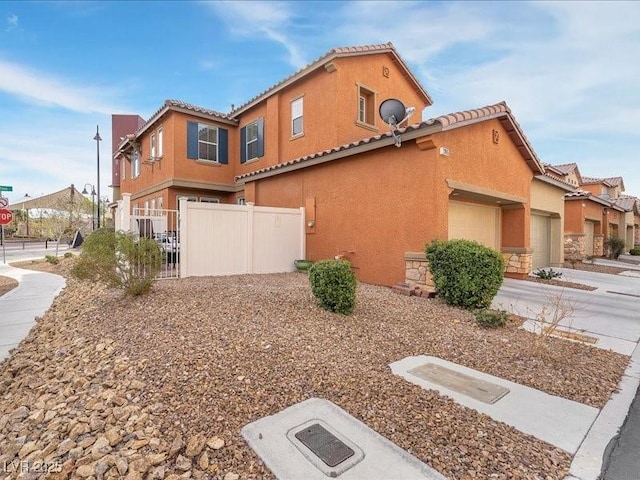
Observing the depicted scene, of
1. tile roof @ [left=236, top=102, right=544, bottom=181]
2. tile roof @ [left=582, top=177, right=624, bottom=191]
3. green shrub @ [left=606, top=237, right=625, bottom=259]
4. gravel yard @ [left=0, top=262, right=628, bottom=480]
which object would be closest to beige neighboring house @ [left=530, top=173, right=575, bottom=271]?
tile roof @ [left=236, top=102, right=544, bottom=181]

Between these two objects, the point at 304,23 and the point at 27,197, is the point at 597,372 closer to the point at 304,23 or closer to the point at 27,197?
the point at 304,23

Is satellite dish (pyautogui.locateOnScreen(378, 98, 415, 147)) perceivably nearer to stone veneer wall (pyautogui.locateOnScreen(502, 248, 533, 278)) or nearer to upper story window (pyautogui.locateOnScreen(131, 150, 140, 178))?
stone veneer wall (pyautogui.locateOnScreen(502, 248, 533, 278))

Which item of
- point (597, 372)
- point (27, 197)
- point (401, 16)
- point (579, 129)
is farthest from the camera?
point (27, 197)

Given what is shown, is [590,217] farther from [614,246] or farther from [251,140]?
[251,140]

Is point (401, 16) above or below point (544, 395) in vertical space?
above

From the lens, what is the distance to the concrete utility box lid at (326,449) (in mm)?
2270

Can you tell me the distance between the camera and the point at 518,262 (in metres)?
11.3

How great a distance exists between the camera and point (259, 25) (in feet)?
34.5

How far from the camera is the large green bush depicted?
6078 millimetres

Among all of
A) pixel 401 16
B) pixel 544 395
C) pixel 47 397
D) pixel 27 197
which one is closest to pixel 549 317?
pixel 544 395

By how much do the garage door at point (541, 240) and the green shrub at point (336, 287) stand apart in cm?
1184

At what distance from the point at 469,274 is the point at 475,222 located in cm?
488

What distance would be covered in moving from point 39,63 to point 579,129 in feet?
79.4

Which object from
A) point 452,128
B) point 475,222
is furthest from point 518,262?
point 452,128
